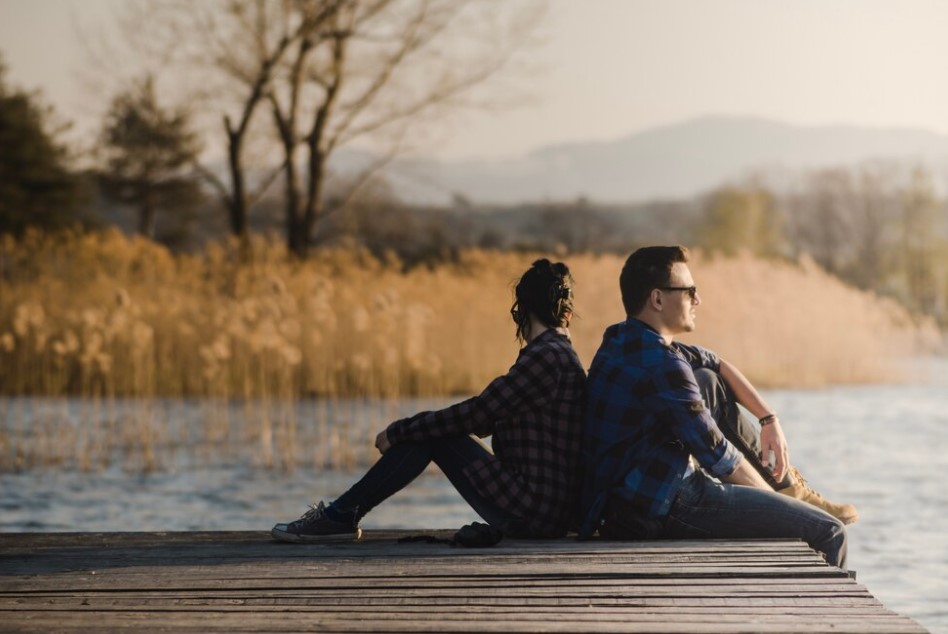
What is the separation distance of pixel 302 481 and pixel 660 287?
5.18 metres

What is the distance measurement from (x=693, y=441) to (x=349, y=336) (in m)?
8.28

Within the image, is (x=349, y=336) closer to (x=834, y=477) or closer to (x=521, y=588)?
(x=834, y=477)

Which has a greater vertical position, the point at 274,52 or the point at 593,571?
the point at 274,52

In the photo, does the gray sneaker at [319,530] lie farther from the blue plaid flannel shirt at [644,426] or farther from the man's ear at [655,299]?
the man's ear at [655,299]

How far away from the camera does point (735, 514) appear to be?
4121 millimetres

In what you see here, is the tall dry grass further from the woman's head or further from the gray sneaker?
the woman's head

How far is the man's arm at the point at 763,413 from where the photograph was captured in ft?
13.9

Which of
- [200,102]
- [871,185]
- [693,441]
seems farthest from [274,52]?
[871,185]

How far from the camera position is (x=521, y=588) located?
357cm

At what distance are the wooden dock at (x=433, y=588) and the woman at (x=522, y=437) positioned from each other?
13cm

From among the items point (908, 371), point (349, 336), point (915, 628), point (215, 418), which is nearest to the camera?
point (915, 628)

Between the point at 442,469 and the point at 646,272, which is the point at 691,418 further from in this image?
the point at 442,469

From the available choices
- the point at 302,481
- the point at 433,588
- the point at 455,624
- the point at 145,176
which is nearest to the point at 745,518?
the point at 433,588

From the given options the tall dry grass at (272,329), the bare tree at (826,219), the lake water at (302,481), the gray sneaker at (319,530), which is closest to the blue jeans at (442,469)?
the gray sneaker at (319,530)
